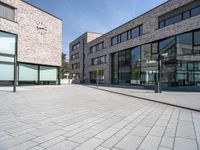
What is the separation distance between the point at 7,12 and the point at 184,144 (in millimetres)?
24457

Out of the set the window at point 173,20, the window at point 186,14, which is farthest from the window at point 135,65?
the window at point 186,14

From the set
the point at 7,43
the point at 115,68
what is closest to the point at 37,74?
the point at 7,43

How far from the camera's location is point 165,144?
3.74 metres

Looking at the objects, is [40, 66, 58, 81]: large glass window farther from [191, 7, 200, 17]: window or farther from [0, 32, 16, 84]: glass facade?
[191, 7, 200, 17]: window

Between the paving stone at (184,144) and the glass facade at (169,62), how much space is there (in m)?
13.9

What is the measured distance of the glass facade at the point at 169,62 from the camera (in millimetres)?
18641

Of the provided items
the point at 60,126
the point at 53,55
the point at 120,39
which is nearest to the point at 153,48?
the point at 120,39

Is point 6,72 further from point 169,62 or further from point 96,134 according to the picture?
point 169,62

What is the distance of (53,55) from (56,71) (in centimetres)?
297

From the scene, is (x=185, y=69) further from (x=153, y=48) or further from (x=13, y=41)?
(x=13, y=41)

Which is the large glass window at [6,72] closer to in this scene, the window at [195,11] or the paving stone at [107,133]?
the paving stone at [107,133]

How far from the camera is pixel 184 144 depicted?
12.3 ft

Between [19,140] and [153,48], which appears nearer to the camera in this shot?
[19,140]

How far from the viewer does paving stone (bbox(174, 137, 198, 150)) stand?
3.57 m
